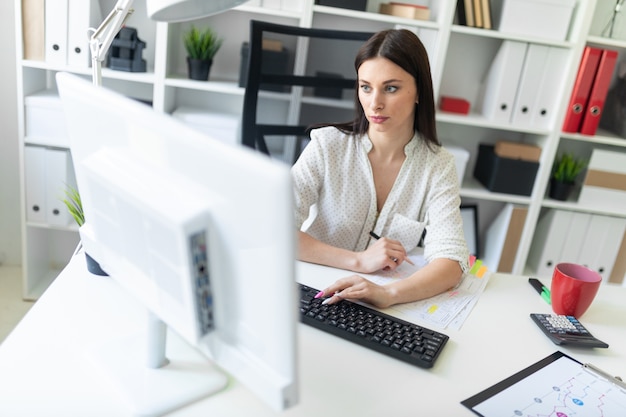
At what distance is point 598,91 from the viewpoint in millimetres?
2363

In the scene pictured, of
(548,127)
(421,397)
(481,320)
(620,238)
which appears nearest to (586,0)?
(548,127)

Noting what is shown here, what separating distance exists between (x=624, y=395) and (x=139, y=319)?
83 centimetres

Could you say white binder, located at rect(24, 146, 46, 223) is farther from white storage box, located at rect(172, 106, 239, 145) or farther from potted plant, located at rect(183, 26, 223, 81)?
potted plant, located at rect(183, 26, 223, 81)

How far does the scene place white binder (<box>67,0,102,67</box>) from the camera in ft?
7.18

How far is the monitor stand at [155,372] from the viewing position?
801 millimetres

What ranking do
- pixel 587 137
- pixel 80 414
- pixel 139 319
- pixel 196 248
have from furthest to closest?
pixel 587 137
pixel 139 319
pixel 80 414
pixel 196 248

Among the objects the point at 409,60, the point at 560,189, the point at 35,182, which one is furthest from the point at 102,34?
the point at 560,189

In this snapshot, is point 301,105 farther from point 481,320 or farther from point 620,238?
point 620,238

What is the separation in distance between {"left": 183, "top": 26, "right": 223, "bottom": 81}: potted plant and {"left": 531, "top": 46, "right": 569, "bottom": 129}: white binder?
4.49 feet

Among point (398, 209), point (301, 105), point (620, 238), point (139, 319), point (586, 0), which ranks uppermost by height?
point (586, 0)

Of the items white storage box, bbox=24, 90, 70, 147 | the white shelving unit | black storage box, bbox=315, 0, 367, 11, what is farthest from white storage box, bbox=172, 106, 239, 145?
black storage box, bbox=315, 0, 367, 11

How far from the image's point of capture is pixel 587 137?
8.01 ft

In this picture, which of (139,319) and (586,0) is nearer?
(139,319)

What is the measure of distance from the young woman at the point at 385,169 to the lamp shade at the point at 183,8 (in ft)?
1.69
